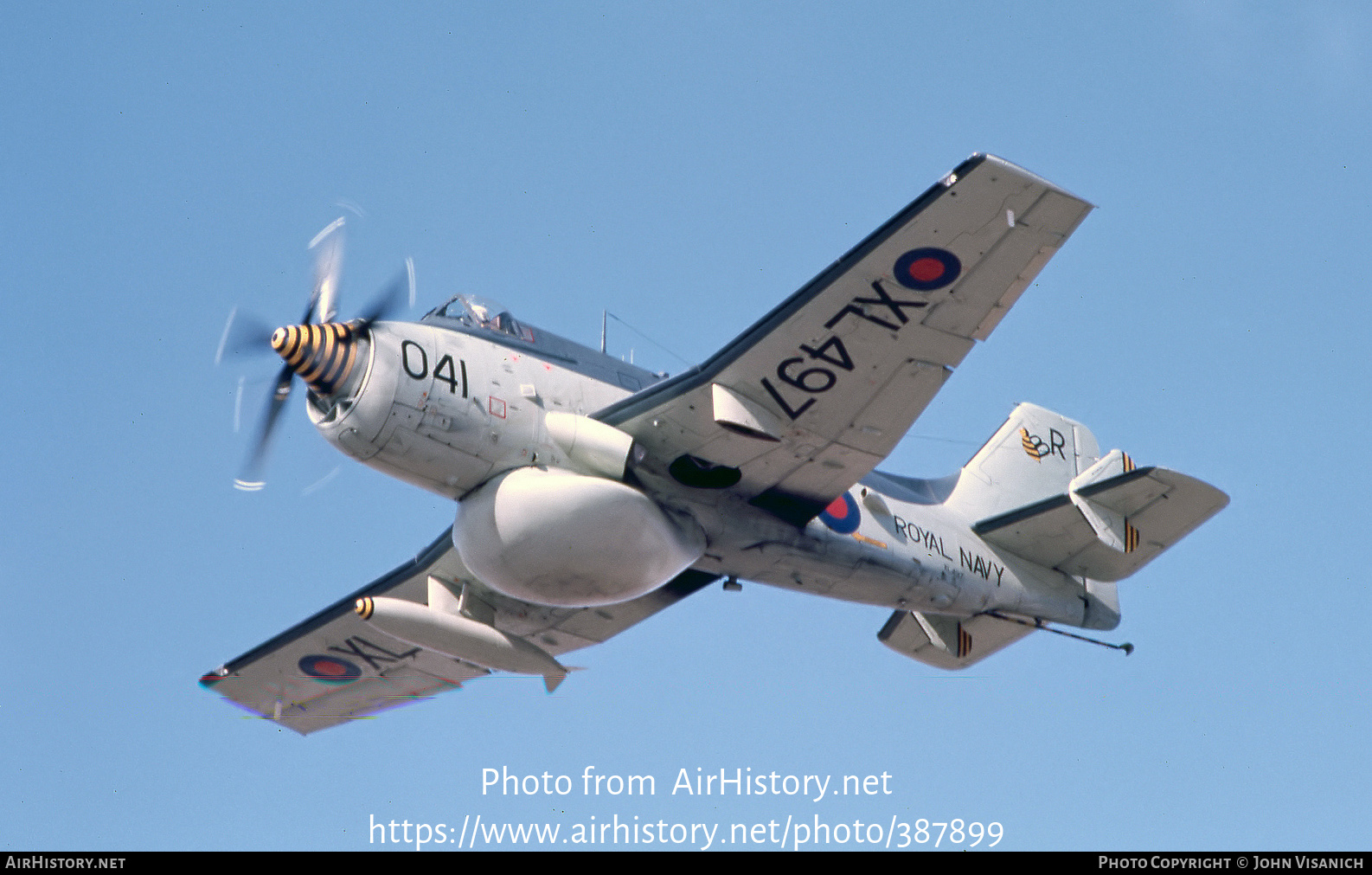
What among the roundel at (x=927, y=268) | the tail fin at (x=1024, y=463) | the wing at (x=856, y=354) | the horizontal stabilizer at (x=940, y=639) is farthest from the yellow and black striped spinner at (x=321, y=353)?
the horizontal stabilizer at (x=940, y=639)

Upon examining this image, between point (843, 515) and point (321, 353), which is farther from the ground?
point (843, 515)

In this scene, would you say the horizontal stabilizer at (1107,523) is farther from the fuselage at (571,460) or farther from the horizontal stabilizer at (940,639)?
the horizontal stabilizer at (940,639)

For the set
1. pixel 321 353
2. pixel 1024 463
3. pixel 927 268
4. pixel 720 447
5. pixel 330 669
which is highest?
pixel 1024 463

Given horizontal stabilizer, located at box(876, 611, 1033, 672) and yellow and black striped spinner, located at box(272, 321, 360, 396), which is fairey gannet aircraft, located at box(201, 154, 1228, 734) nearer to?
yellow and black striped spinner, located at box(272, 321, 360, 396)

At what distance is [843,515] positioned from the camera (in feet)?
69.6

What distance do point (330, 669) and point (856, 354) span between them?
36.0 ft

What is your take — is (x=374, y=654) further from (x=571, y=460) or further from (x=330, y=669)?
(x=571, y=460)

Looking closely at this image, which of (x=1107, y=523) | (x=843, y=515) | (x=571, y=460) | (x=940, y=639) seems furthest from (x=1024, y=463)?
(x=571, y=460)

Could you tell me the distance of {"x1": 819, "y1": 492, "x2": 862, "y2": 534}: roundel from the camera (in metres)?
21.0

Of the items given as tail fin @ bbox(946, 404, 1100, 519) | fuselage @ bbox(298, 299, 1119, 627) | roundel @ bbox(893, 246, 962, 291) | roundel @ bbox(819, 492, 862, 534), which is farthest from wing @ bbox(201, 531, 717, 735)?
roundel @ bbox(893, 246, 962, 291)

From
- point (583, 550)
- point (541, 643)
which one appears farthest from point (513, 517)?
point (541, 643)

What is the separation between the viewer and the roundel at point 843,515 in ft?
68.8
